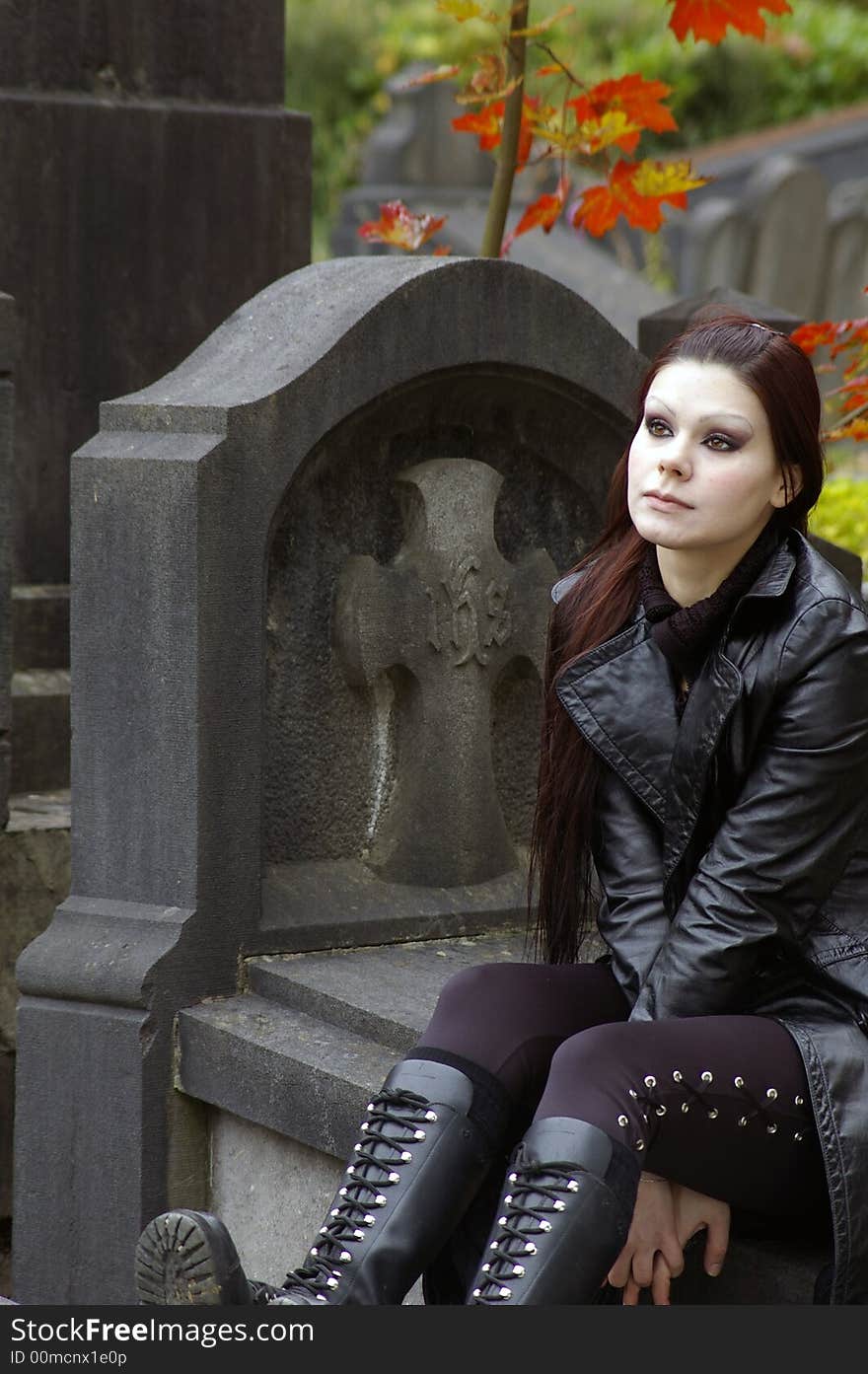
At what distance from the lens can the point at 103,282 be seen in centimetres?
462

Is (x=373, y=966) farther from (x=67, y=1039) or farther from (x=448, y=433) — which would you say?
(x=448, y=433)

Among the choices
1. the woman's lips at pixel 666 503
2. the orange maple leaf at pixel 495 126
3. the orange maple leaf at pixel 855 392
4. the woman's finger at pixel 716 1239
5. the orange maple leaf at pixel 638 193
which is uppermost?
the orange maple leaf at pixel 495 126

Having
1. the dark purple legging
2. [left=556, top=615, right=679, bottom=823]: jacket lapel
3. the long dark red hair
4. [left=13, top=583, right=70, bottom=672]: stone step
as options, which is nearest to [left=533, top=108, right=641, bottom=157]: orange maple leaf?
the long dark red hair

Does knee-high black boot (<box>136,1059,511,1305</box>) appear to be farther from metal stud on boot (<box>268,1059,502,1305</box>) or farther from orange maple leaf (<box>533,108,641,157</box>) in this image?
orange maple leaf (<box>533,108,641,157</box>)

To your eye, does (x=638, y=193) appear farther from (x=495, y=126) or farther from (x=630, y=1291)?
(x=630, y=1291)

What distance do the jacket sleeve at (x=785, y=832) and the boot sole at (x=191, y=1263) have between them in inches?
24.4

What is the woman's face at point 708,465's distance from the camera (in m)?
2.70

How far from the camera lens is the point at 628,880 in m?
2.78

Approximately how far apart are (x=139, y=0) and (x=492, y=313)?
1.55 metres

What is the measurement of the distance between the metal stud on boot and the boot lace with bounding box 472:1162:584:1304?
0.14 m

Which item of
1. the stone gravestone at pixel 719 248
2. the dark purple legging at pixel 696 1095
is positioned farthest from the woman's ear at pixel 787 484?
the stone gravestone at pixel 719 248

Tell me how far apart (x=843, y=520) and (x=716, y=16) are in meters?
1.87

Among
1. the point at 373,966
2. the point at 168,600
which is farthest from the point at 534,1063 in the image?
the point at 168,600

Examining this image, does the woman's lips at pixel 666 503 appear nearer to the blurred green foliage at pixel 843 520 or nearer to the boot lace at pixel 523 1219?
the boot lace at pixel 523 1219
